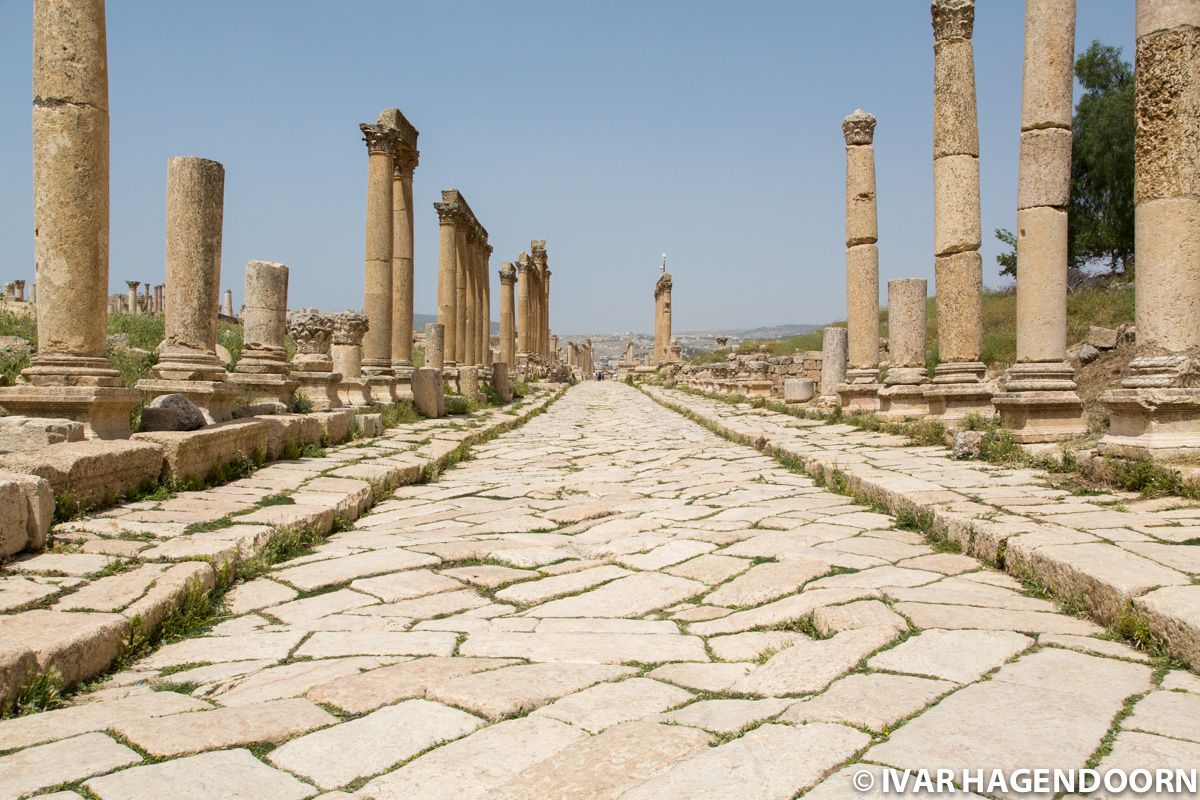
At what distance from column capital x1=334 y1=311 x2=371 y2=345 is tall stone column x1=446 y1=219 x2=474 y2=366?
339 inches

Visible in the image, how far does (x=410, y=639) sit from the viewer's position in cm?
368

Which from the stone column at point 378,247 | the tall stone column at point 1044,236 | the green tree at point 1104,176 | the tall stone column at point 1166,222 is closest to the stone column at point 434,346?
the stone column at point 378,247

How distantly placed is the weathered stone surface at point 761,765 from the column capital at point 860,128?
14803mm

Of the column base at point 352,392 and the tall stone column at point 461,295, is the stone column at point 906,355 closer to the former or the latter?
the column base at point 352,392

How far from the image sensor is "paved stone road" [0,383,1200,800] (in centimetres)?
237

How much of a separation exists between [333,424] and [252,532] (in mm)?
5322

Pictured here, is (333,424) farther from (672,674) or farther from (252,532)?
(672,674)

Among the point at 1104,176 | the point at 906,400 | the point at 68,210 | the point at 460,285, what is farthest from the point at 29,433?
the point at 1104,176

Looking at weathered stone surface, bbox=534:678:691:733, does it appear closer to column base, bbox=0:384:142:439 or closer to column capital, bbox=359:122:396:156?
column base, bbox=0:384:142:439

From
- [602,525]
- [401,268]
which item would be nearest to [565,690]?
[602,525]

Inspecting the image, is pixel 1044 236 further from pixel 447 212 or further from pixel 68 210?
pixel 447 212

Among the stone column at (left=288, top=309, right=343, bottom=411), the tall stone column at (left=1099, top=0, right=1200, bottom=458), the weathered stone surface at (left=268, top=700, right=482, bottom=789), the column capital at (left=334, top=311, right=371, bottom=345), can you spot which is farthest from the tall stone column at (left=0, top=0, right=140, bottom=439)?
the tall stone column at (left=1099, top=0, right=1200, bottom=458)

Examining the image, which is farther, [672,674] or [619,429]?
[619,429]

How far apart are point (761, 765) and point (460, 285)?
22.0 metres
